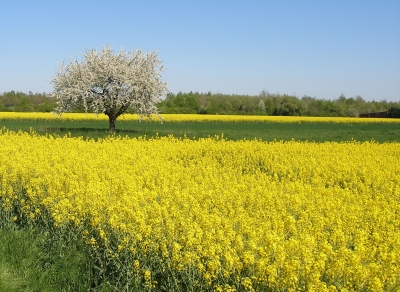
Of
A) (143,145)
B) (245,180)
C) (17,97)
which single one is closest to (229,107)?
(17,97)

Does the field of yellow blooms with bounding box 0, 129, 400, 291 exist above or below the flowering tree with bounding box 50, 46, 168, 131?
below

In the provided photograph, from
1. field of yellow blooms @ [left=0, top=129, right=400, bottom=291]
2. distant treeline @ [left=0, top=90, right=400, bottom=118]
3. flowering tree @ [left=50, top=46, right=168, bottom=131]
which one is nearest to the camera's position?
field of yellow blooms @ [left=0, top=129, right=400, bottom=291]

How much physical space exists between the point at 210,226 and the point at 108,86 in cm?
2748

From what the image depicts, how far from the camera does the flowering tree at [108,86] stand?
3234 cm

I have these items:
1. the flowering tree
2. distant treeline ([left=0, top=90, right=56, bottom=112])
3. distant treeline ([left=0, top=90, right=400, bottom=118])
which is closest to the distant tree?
distant treeline ([left=0, top=90, right=400, bottom=118])

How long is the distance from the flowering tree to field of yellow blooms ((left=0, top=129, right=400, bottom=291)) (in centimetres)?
1938

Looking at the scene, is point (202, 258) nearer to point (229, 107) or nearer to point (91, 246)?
point (91, 246)

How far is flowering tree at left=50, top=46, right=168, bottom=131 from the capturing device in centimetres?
3234

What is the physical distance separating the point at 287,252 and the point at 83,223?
371 centimetres

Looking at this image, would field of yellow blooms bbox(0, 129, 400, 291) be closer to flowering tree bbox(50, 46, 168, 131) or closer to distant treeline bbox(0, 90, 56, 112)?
flowering tree bbox(50, 46, 168, 131)

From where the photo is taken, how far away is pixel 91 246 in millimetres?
7504

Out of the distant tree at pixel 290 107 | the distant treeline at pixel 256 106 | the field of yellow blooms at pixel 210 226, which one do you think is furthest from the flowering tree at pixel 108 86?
the distant tree at pixel 290 107

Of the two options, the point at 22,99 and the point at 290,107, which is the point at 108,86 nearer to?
the point at 290,107

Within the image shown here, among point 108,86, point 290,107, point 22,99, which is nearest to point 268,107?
point 290,107
